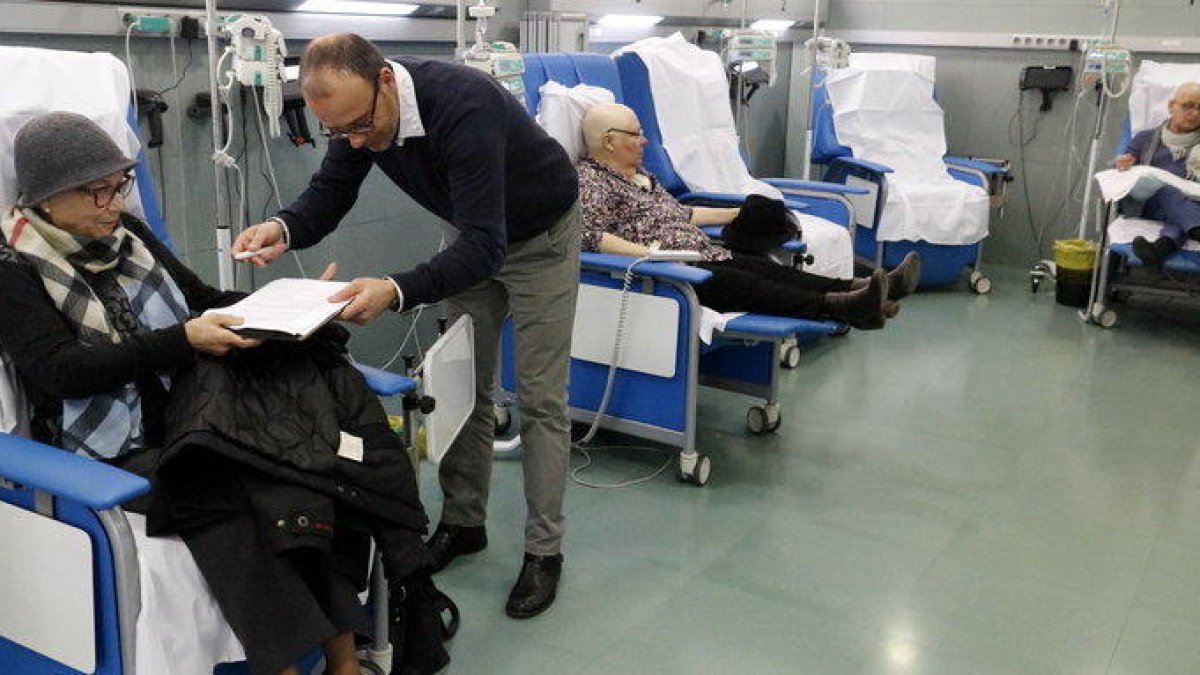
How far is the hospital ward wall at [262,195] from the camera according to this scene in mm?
2891

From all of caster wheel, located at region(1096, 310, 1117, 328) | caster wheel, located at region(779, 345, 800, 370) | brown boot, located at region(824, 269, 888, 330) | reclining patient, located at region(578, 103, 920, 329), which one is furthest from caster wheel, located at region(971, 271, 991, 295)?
brown boot, located at region(824, 269, 888, 330)

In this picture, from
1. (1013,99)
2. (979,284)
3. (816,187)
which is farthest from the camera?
(1013,99)

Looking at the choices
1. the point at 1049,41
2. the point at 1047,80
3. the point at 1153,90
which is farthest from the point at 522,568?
the point at 1049,41

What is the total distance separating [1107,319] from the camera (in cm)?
468

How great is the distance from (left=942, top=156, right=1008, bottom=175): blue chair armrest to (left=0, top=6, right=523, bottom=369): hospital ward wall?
255 centimetres

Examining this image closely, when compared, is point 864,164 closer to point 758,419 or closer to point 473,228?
point 758,419

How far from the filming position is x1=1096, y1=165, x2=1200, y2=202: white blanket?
4.42 m

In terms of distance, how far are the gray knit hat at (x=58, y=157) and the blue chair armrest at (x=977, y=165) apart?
4.55 m

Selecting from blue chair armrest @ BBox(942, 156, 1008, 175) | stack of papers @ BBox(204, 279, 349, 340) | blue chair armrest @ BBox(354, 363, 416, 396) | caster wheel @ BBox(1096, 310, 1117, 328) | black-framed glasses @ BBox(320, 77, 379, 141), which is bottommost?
caster wheel @ BBox(1096, 310, 1117, 328)

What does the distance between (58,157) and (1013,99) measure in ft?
17.3

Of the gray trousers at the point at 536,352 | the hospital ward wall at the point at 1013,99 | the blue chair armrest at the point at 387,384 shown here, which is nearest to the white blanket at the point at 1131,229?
the hospital ward wall at the point at 1013,99

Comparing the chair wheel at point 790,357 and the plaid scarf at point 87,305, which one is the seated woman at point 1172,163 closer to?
the chair wheel at point 790,357

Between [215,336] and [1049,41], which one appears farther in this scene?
[1049,41]

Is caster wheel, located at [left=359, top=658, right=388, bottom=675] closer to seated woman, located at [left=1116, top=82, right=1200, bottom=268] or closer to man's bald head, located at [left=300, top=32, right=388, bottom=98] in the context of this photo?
man's bald head, located at [left=300, top=32, right=388, bottom=98]
